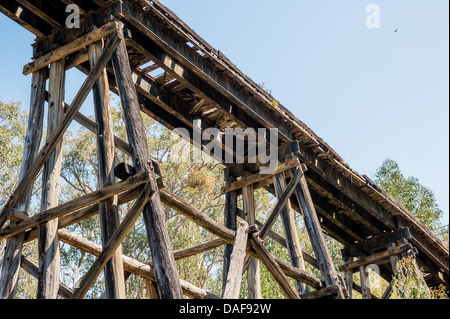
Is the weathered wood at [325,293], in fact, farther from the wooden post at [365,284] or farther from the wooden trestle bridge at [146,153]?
the wooden post at [365,284]

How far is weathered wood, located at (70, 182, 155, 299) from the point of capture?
15.1 ft

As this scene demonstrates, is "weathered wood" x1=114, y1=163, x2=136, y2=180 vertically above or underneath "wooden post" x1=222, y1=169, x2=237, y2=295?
underneath

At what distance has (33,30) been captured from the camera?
647 cm

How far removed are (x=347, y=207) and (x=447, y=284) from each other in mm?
4007

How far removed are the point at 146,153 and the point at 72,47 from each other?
67.9 inches

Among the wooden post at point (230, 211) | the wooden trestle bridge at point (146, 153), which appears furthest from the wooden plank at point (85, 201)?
the wooden post at point (230, 211)

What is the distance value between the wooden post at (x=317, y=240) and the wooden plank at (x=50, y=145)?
11.9 ft

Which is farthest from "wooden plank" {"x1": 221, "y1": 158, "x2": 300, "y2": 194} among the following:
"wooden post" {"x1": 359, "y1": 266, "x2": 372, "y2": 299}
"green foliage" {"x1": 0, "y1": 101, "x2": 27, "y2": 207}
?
"green foliage" {"x1": 0, "y1": 101, "x2": 27, "y2": 207}

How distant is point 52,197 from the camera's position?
215 inches

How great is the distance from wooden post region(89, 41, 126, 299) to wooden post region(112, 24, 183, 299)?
261mm

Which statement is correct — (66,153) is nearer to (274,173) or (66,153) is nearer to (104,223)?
(274,173)

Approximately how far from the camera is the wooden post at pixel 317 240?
7.54 m

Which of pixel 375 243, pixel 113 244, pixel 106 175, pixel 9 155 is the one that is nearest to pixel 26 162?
pixel 106 175

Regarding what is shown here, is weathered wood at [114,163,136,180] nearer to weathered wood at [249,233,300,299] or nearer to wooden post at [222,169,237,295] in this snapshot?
weathered wood at [249,233,300,299]
